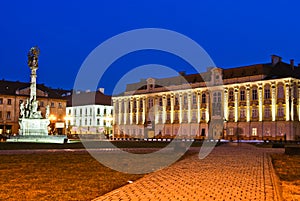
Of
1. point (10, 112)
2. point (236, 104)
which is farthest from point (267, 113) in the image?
point (10, 112)

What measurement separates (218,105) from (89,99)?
42.7m

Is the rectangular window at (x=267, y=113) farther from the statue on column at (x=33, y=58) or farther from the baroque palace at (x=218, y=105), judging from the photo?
the statue on column at (x=33, y=58)

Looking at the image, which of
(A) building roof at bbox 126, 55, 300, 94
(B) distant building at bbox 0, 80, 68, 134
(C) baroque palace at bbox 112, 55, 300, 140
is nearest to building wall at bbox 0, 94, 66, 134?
(B) distant building at bbox 0, 80, 68, 134

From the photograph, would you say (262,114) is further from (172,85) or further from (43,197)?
(43,197)

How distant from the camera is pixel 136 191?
10.7 meters

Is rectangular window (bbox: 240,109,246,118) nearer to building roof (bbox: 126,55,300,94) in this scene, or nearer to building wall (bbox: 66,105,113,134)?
building roof (bbox: 126,55,300,94)

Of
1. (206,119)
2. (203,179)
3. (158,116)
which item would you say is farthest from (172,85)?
(203,179)

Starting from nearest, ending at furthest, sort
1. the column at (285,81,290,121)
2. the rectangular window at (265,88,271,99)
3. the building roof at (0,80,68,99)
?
the column at (285,81,290,121) < the rectangular window at (265,88,271,99) < the building roof at (0,80,68,99)

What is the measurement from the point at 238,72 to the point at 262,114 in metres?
11.7

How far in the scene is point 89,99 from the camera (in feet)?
362

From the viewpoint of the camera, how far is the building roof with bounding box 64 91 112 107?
358 ft

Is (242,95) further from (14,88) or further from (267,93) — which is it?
(14,88)

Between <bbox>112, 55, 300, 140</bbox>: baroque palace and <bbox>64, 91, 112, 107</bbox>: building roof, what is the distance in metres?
8.78

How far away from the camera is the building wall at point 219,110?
2680 inches
